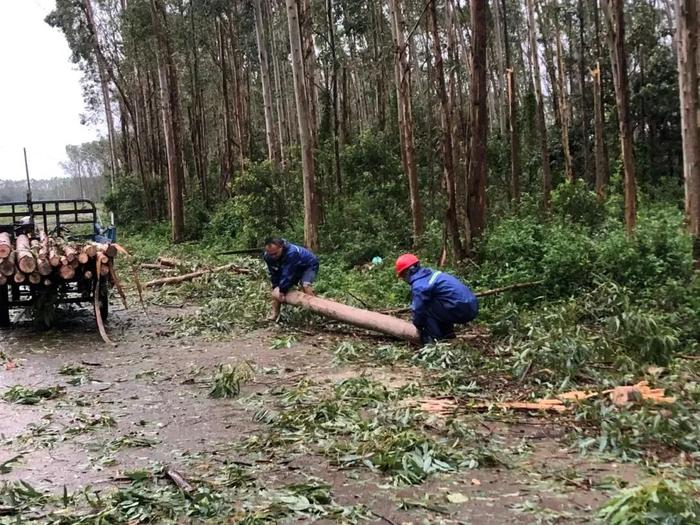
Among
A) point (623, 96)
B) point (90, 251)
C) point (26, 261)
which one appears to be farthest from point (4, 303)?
point (623, 96)

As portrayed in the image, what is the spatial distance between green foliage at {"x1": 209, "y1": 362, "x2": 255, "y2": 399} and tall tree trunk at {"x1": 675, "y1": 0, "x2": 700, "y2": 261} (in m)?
6.77

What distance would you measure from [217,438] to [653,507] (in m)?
3.16

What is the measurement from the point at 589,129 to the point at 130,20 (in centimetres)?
1843

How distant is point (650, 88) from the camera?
78.2 ft

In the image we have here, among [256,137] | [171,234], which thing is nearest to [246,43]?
[256,137]

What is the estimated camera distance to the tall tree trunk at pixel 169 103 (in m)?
21.8

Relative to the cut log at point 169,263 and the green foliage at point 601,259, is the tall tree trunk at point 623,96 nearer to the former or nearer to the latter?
the green foliage at point 601,259

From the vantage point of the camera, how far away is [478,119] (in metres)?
10.5

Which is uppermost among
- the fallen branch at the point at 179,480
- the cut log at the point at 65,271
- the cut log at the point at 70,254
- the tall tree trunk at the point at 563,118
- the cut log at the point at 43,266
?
the tall tree trunk at the point at 563,118

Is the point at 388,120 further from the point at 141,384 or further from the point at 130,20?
the point at 141,384

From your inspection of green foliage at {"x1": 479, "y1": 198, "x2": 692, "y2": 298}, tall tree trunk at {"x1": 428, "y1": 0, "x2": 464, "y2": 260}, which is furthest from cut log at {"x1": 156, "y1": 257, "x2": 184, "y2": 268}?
green foliage at {"x1": 479, "y1": 198, "x2": 692, "y2": 298}

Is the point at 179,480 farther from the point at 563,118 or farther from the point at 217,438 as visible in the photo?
the point at 563,118

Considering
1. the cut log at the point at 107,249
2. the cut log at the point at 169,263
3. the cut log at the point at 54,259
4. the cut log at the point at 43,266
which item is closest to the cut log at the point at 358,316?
the cut log at the point at 107,249

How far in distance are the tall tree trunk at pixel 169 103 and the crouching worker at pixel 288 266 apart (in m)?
14.1
